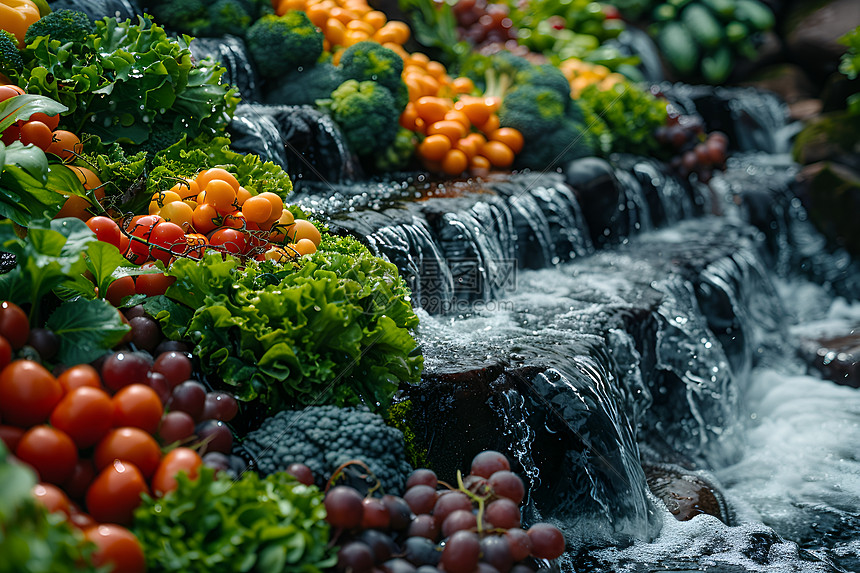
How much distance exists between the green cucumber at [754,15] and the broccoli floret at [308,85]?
6.03 metres

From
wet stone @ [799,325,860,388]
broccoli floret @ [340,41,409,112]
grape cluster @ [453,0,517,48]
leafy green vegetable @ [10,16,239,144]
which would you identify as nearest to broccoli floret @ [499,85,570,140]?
broccoli floret @ [340,41,409,112]

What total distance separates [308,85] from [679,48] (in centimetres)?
548

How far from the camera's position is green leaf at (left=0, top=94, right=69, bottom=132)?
6.48ft

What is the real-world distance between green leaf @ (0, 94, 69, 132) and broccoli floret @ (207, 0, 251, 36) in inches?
89.2

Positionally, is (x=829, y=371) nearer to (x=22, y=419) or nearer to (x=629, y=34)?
(x=22, y=419)

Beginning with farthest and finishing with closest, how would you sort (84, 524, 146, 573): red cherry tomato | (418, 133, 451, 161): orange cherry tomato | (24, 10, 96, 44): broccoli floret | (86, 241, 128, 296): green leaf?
(418, 133, 451, 161): orange cherry tomato < (24, 10, 96, 44): broccoli floret < (86, 241, 128, 296): green leaf < (84, 524, 146, 573): red cherry tomato

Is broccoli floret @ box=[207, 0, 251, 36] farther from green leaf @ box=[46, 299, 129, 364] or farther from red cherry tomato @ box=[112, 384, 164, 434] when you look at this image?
red cherry tomato @ box=[112, 384, 164, 434]

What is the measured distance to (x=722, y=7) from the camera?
8.03 meters

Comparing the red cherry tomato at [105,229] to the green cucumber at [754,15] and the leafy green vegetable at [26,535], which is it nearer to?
the leafy green vegetable at [26,535]

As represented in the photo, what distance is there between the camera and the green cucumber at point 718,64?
791 centimetres

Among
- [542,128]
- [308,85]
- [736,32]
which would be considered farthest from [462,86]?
[736,32]

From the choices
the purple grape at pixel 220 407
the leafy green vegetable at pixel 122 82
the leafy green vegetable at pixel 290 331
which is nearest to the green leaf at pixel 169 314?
the leafy green vegetable at pixel 290 331

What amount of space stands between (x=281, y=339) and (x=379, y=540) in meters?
0.59

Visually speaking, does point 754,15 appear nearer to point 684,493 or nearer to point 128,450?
point 684,493
